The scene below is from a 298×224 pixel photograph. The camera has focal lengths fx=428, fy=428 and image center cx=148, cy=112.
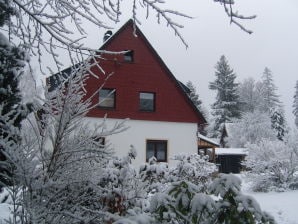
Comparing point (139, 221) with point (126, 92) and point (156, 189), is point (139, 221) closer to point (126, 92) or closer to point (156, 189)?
point (156, 189)

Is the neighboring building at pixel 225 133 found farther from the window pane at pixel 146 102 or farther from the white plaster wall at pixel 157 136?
the window pane at pixel 146 102

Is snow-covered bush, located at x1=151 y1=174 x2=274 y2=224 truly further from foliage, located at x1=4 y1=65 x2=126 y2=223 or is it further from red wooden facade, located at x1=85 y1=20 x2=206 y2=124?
red wooden facade, located at x1=85 y1=20 x2=206 y2=124

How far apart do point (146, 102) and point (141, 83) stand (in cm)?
106

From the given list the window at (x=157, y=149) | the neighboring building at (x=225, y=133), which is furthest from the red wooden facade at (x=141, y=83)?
the neighboring building at (x=225, y=133)

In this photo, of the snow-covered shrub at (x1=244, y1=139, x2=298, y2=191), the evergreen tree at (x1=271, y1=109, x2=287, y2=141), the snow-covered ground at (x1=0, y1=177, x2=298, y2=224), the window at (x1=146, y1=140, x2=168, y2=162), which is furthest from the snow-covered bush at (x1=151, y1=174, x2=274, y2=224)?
the evergreen tree at (x1=271, y1=109, x2=287, y2=141)

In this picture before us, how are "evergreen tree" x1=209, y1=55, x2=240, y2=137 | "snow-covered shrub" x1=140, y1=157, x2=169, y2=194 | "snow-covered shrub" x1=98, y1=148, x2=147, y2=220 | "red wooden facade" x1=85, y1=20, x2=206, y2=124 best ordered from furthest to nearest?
"evergreen tree" x1=209, y1=55, x2=240, y2=137 < "red wooden facade" x1=85, y1=20, x2=206, y2=124 < "snow-covered shrub" x1=140, y1=157, x2=169, y2=194 < "snow-covered shrub" x1=98, y1=148, x2=147, y2=220

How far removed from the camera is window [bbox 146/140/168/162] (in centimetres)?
2208

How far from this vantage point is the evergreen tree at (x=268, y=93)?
66.1 meters

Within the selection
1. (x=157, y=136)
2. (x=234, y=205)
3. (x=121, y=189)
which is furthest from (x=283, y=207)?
(x=157, y=136)

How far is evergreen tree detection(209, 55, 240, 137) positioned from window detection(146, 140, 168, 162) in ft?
118

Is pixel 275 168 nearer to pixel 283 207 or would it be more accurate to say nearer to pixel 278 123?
pixel 283 207

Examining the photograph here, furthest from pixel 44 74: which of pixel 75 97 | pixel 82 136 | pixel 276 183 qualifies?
pixel 276 183

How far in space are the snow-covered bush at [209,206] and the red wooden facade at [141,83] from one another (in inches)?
734

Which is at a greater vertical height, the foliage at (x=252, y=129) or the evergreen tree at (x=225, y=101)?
the evergreen tree at (x=225, y=101)
